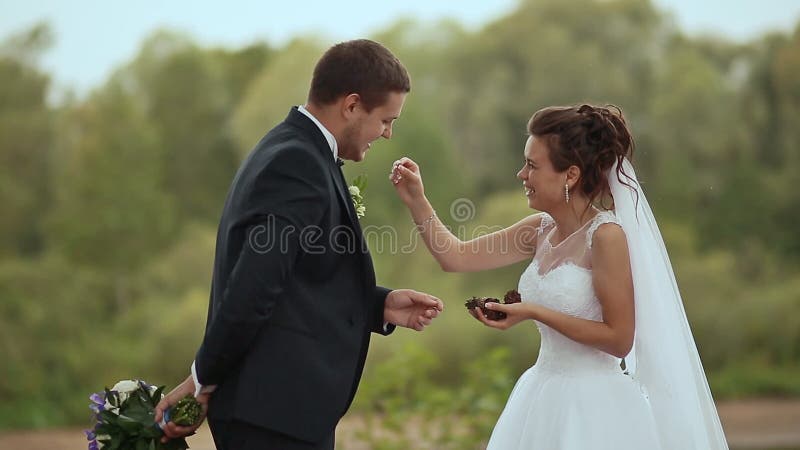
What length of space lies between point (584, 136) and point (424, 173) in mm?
5956

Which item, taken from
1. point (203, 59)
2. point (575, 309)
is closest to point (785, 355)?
point (203, 59)

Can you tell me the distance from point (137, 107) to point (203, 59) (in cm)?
87

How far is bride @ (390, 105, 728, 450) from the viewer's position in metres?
3.12

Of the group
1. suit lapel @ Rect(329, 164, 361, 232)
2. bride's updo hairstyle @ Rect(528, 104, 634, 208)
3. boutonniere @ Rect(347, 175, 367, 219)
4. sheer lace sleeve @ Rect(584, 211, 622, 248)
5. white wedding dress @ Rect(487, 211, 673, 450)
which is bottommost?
white wedding dress @ Rect(487, 211, 673, 450)

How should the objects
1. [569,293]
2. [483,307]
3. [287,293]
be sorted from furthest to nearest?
[569,293]
[483,307]
[287,293]

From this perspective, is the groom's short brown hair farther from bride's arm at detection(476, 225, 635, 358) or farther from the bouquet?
the bouquet

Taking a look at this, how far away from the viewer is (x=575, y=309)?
3.20 m

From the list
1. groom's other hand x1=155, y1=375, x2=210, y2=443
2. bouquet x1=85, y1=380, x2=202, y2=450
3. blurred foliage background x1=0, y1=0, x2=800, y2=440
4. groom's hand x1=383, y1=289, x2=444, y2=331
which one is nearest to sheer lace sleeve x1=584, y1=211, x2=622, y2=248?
groom's hand x1=383, y1=289, x2=444, y2=331

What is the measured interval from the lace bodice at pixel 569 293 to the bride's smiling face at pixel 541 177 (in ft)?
0.52

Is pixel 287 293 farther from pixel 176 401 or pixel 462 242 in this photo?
pixel 462 242

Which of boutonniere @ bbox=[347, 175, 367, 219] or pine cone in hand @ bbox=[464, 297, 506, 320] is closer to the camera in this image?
pine cone in hand @ bbox=[464, 297, 506, 320]

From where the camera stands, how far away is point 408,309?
3127 millimetres

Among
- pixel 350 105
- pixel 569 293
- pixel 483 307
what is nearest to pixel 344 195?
pixel 350 105

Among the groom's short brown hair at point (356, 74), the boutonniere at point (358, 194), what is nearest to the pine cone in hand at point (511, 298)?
the boutonniere at point (358, 194)
